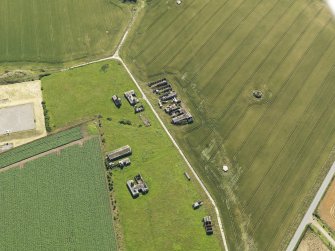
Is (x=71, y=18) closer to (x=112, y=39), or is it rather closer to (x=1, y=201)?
(x=112, y=39)

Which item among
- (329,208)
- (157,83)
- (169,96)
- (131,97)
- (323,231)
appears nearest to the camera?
(323,231)

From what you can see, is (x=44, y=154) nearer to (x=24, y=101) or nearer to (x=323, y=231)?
(x=24, y=101)

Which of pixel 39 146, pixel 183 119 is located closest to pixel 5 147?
pixel 39 146

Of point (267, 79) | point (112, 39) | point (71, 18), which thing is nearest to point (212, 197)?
point (267, 79)

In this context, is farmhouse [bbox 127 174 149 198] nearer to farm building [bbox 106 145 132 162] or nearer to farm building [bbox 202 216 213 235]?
farm building [bbox 106 145 132 162]

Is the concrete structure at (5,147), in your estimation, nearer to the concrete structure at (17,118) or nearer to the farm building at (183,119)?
the concrete structure at (17,118)
